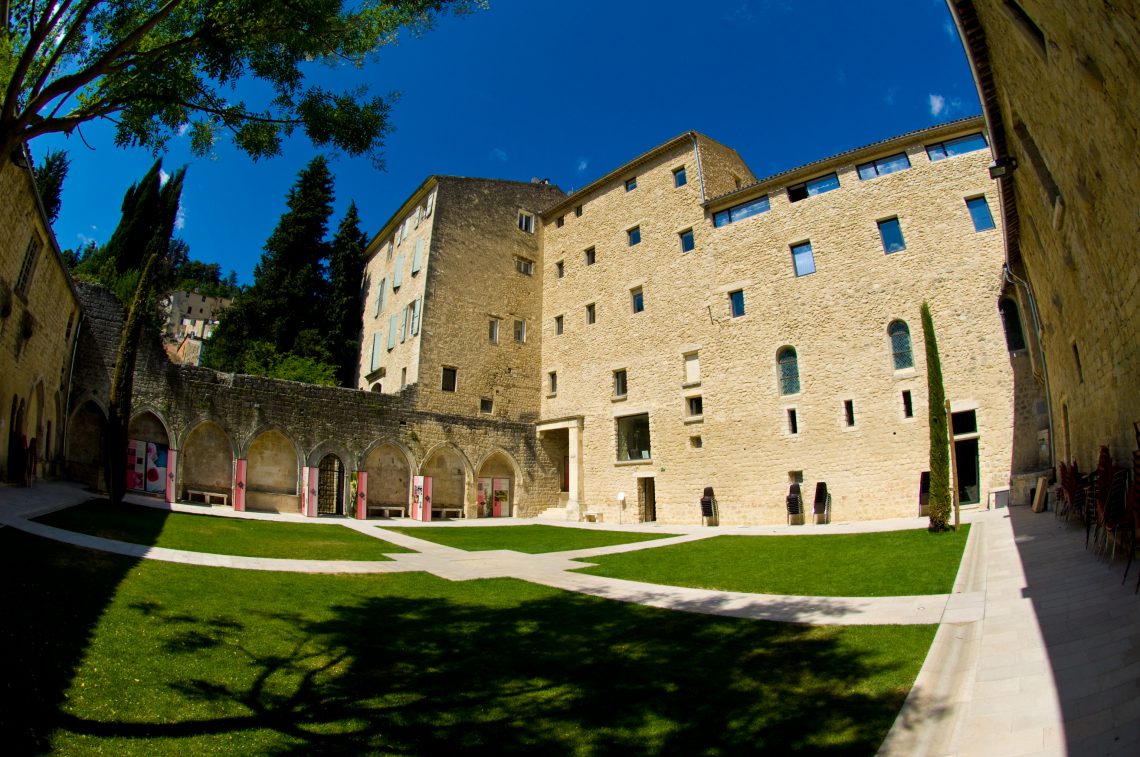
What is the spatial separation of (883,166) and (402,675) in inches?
955

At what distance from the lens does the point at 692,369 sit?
25.2 m

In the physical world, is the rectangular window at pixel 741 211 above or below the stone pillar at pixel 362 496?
above

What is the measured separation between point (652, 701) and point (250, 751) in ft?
8.84

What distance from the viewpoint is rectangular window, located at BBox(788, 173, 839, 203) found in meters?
23.2

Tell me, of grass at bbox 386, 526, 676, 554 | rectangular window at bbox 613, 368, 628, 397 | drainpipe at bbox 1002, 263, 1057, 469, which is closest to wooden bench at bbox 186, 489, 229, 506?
grass at bbox 386, 526, 676, 554

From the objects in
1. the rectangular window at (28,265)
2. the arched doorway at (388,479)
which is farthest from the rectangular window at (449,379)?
the rectangular window at (28,265)

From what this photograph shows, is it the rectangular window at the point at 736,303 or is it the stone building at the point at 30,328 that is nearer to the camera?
the stone building at the point at 30,328

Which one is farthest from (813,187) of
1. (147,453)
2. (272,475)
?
(147,453)

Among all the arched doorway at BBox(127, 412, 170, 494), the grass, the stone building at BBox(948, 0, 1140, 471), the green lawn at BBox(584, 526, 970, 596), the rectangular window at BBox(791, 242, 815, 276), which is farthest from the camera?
the rectangular window at BBox(791, 242, 815, 276)

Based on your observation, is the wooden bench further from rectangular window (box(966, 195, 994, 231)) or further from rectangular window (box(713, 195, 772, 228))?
rectangular window (box(966, 195, 994, 231))

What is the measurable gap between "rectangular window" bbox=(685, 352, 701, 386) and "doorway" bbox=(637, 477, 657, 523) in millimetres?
4956

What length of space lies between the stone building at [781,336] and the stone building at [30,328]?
18.8m

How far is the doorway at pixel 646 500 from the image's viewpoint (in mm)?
26188

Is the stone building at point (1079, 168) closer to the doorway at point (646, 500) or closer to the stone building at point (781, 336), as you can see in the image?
the stone building at point (781, 336)
